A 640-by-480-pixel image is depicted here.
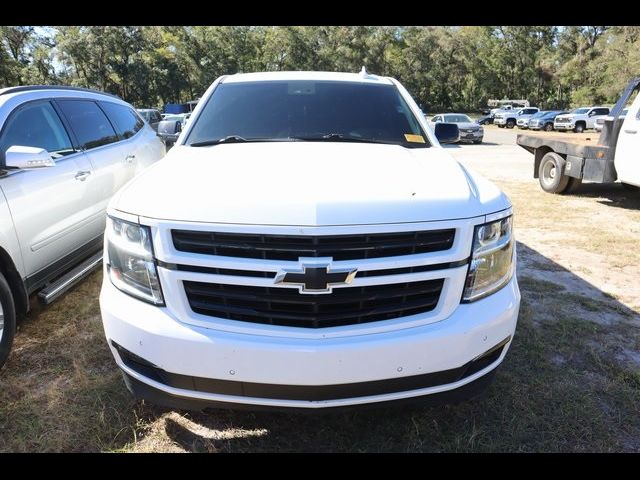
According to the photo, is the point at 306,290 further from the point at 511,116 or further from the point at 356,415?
the point at 511,116

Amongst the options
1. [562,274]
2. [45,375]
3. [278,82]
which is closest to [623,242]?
Result: [562,274]

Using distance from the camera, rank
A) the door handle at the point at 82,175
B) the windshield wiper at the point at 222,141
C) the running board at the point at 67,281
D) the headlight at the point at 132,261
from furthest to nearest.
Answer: the door handle at the point at 82,175 → the running board at the point at 67,281 → the windshield wiper at the point at 222,141 → the headlight at the point at 132,261

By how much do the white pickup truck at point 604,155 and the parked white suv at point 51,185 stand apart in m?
6.79

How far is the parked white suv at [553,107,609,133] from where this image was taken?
32188 mm

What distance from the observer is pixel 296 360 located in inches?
73.9

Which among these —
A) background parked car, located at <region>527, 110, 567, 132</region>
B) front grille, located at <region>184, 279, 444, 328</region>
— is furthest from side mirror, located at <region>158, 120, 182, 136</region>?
background parked car, located at <region>527, 110, 567, 132</region>

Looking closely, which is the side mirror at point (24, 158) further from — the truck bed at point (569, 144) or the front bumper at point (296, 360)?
the truck bed at point (569, 144)

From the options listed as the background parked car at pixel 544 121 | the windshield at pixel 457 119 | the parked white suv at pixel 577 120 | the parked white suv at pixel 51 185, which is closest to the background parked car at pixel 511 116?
the background parked car at pixel 544 121

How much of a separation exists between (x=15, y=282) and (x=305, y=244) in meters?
2.31

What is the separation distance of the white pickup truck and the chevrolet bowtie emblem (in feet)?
21.9

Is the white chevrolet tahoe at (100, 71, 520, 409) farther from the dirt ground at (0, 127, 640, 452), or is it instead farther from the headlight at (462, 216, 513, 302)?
the dirt ground at (0, 127, 640, 452)

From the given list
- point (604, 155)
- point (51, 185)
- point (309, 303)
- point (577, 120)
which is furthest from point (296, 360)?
point (577, 120)

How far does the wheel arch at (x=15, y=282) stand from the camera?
3035mm

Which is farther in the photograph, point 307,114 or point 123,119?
point 123,119
